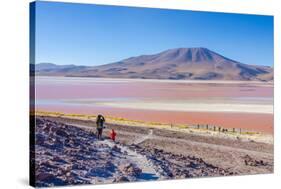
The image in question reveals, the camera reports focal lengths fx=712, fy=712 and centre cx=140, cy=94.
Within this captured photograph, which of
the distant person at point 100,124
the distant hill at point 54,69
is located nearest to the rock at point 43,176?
the distant person at point 100,124

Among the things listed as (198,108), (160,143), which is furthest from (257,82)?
(160,143)

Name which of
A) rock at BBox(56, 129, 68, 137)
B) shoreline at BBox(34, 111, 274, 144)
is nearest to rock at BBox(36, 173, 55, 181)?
rock at BBox(56, 129, 68, 137)

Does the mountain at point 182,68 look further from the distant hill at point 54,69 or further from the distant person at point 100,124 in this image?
the distant person at point 100,124

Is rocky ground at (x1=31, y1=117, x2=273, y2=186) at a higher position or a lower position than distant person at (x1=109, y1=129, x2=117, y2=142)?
lower

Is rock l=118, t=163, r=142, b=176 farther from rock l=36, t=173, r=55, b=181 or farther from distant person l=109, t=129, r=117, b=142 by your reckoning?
rock l=36, t=173, r=55, b=181

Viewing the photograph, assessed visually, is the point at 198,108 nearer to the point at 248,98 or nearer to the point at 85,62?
the point at 248,98

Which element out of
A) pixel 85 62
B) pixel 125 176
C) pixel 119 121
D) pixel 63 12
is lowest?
pixel 125 176
